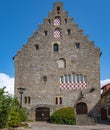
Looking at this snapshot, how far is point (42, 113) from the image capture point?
45.1 metres

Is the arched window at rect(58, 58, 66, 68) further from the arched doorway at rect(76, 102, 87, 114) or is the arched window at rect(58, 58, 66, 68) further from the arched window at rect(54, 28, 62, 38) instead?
the arched doorway at rect(76, 102, 87, 114)

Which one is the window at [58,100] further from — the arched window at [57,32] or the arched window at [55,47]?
the arched window at [57,32]

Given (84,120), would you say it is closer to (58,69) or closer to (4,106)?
(58,69)

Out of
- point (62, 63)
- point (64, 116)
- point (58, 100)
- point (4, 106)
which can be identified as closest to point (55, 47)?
point (62, 63)

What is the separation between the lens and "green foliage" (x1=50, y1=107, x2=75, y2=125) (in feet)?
129

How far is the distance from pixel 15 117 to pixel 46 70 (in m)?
16.5

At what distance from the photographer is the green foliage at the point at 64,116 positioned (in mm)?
39375

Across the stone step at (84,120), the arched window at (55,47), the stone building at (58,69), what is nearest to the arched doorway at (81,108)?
the stone building at (58,69)

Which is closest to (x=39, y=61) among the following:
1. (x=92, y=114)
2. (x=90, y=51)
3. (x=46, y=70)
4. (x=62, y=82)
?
(x=46, y=70)

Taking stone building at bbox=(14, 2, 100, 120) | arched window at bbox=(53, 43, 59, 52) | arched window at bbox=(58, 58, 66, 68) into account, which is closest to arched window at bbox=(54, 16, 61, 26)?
stone building at bbox=(14, 2, 100, 120)

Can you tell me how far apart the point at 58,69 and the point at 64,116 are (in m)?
9.17

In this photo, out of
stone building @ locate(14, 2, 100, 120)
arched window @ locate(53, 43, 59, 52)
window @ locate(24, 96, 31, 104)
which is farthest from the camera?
arched window @ locate(53, 43, 59, 52)

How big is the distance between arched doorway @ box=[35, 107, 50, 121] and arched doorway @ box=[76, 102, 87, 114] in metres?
4.69

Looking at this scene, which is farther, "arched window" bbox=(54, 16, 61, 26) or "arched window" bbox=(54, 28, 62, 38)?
"arched window" bbox=(54, 16, 61, 26)
